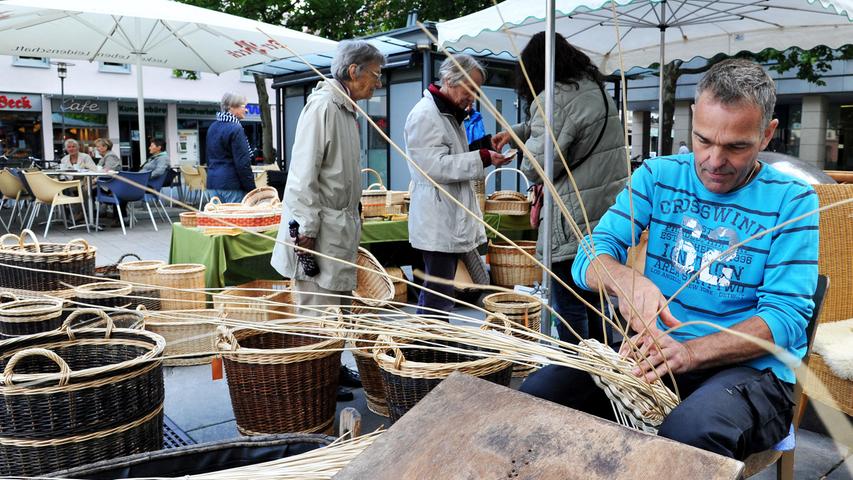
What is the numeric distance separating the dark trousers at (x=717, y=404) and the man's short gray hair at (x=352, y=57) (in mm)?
1780

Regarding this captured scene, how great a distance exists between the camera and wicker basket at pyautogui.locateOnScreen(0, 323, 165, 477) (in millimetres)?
1873

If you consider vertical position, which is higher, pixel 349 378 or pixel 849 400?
pixel 849 400

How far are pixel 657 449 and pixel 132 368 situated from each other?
1.61 m

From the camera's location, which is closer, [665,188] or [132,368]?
[665,188]

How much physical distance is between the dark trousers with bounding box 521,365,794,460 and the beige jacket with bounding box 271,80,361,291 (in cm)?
147

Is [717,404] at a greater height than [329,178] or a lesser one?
lesser

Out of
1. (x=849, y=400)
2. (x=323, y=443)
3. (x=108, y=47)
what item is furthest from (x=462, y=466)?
(x=108, y=47)

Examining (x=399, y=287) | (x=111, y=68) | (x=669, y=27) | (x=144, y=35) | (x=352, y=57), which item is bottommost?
(x=399, y=287)

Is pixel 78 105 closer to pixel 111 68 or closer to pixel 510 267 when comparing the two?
pixel 111 68

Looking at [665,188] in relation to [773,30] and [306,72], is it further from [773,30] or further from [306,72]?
[306,72]

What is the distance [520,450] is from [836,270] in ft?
7.61

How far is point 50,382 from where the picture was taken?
74.4 inches

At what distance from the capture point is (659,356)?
4.47 feet

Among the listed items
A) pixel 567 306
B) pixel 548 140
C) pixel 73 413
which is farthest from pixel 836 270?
pixel 73 413
